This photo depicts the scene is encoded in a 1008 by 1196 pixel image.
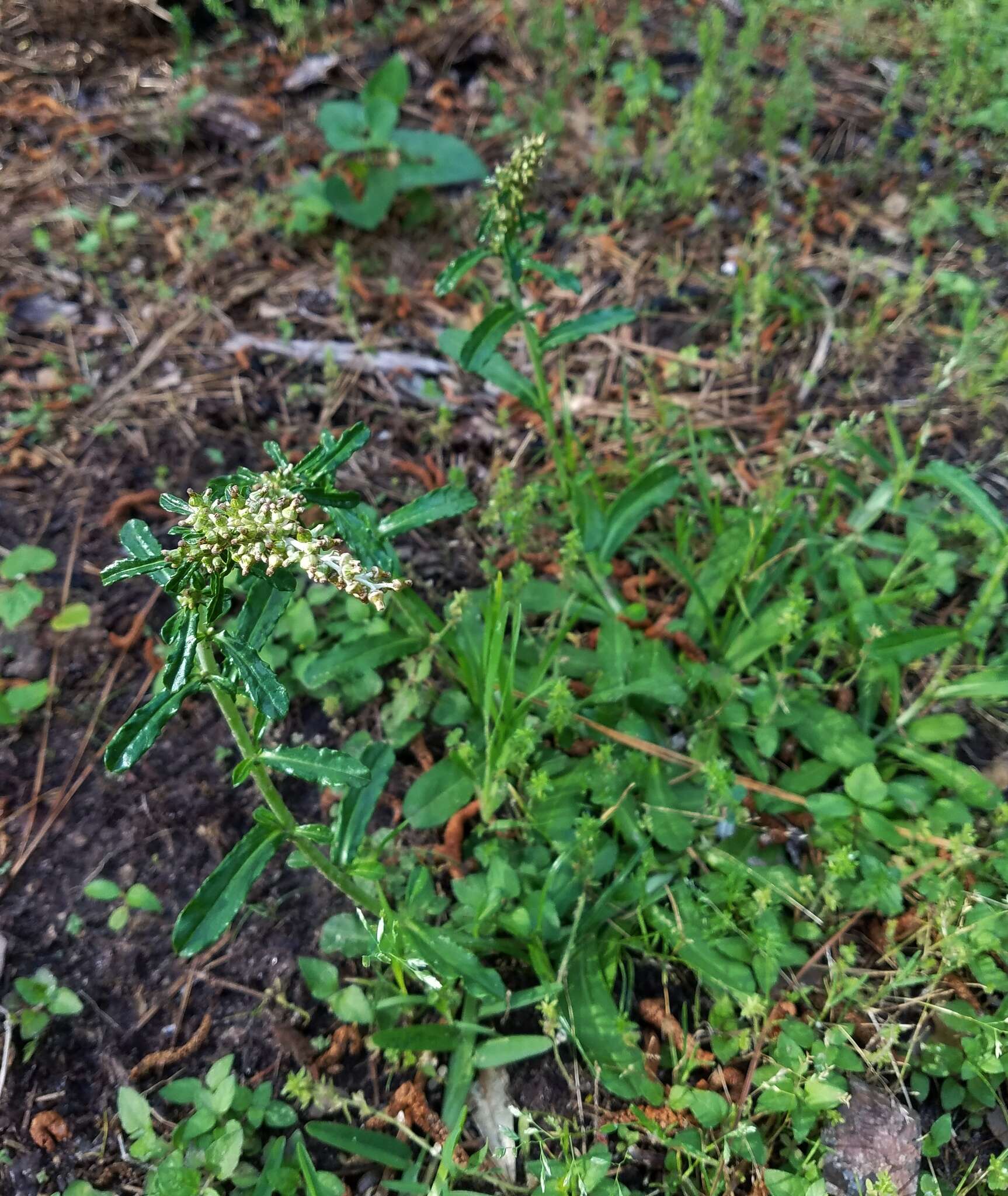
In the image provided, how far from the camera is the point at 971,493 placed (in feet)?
7.25

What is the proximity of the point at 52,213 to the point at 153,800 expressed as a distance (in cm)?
255

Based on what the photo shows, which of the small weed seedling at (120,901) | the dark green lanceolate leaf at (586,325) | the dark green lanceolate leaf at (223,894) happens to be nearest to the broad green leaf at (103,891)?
the small weed seedling at (120,901)

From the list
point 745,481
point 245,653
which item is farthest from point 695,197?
point 245,653

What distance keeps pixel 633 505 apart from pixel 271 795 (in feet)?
4.25

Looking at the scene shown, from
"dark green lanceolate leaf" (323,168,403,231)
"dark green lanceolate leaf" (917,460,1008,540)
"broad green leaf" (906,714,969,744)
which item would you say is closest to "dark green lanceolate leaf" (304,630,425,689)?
"broad green leaf" (906,714,969,744)

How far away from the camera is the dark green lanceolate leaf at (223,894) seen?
4.92ft

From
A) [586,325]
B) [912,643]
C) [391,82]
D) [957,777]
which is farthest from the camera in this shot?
A: [391,82]

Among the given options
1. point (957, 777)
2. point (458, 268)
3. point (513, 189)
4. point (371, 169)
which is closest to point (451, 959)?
point (957, 777)

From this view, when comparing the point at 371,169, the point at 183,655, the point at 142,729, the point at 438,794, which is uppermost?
the point at 371,169

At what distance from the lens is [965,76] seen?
3557 millimetres

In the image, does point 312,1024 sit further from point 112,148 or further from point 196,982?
point 112,148

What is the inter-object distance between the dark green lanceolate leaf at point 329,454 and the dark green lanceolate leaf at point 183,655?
375 millimetres

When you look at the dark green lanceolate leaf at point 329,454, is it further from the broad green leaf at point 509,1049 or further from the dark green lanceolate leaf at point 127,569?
the broad green leaf at point 509,1049

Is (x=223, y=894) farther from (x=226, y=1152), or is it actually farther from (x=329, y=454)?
(x=329, y=454)
